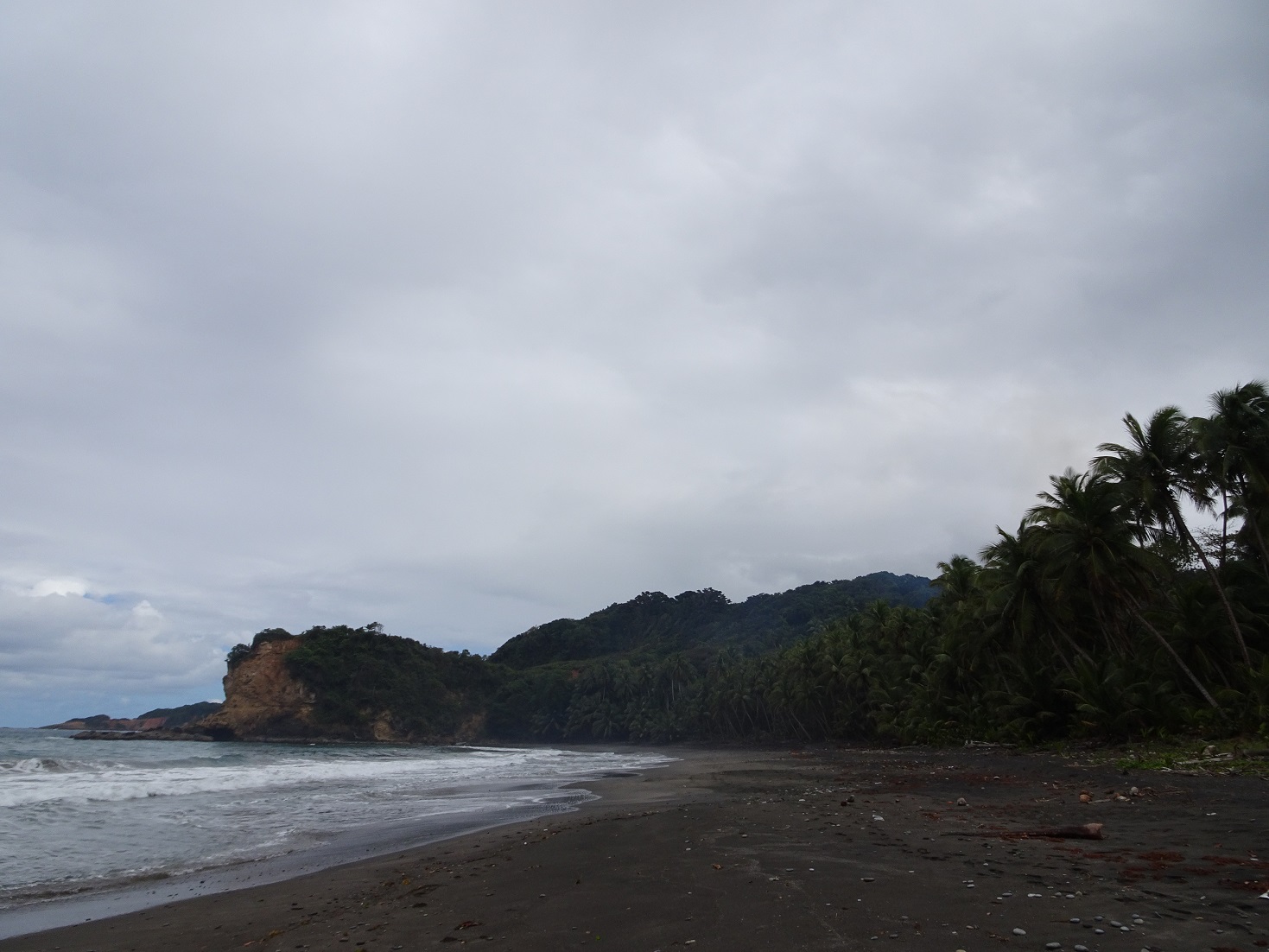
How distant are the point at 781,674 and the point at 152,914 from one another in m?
72.8

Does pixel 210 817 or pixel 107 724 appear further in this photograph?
pixel 107 724

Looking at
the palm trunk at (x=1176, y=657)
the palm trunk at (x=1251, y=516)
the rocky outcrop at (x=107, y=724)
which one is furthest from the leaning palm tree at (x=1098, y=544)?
the rocky outcrop at (x=107, y=724)

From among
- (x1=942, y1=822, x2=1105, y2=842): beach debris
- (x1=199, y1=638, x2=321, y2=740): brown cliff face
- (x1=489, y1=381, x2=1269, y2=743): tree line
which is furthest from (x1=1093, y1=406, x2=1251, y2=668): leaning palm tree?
(x1=199, y1=638, x2=321, y2=740): brown cliff face

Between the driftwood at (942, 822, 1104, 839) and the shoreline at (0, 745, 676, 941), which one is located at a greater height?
the driftwood at (942, 822, 1104, 839)

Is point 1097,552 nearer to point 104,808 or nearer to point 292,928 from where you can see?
point 292,928

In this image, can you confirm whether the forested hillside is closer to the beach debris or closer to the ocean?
the ocean

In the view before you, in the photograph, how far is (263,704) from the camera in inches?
4668

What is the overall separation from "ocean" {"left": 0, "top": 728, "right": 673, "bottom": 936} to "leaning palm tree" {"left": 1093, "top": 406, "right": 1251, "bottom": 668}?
75.3 ft

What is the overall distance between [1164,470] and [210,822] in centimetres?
3242

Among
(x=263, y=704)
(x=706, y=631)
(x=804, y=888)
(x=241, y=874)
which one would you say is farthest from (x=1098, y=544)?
(x=706, y=631)

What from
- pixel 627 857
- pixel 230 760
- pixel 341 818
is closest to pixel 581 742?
pixel 230 760

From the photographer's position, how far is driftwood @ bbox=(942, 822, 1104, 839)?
8523 millimetres

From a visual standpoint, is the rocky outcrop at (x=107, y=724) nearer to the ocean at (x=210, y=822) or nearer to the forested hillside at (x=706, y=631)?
the forested hillside at (x=706, y=631)

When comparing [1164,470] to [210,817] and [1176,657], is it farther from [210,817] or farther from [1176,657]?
[210,817]
